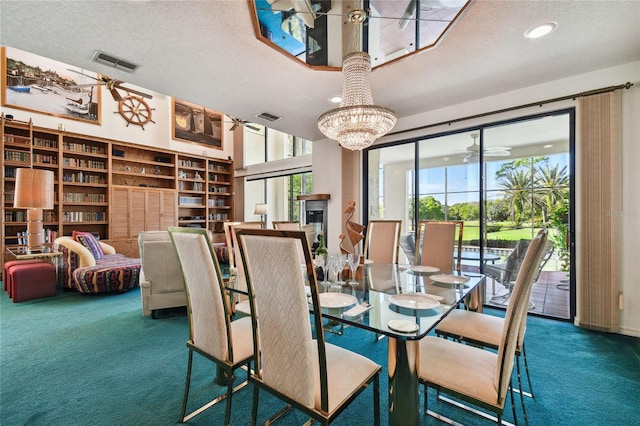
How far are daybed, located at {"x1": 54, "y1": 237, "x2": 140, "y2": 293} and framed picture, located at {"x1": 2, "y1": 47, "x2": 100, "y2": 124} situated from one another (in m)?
2.82

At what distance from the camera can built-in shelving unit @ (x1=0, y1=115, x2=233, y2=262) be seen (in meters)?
5.06

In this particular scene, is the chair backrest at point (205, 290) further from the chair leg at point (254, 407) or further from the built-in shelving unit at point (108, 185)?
the built-in shelving unit at point (108, 185)

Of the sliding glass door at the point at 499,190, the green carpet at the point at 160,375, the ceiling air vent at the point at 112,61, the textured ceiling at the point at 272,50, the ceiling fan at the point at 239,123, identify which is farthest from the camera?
the ceiling fan at the point at 239,123

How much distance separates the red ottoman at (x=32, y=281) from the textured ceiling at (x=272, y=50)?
9.75ft

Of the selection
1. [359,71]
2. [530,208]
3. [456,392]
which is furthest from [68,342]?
[530,208]

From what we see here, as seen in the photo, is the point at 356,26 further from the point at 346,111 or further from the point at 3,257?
the point at 3,257

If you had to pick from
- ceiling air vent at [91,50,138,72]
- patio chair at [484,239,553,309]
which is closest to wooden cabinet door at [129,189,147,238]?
ceiling air vent at [91,50,138,72]

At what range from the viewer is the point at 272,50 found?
2.48 metres

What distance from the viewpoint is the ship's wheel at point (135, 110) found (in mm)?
6355

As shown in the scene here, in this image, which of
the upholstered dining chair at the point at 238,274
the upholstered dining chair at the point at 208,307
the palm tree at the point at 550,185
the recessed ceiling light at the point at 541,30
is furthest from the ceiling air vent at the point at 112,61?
the palm tree at the point at 550,185

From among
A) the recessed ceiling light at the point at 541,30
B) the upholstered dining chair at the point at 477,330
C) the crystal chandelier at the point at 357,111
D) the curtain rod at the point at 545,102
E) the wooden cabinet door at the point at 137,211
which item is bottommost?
the upholstered dining chair at the point at 477,330

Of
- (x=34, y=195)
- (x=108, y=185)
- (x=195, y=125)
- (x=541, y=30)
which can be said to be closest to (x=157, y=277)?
(x=34, y=195)

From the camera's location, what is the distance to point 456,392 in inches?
45.4

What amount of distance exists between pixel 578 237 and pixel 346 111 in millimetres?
2773
